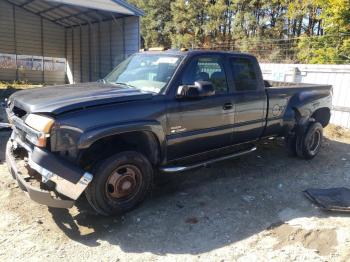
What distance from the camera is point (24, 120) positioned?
3697mm

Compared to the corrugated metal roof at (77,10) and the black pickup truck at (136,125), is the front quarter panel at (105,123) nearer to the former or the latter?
the black pickup truck at (136,125)

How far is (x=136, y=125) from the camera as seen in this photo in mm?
3787

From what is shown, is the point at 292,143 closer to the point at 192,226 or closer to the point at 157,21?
the point at 192,226

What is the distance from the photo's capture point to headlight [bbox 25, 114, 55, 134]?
3.33 meters

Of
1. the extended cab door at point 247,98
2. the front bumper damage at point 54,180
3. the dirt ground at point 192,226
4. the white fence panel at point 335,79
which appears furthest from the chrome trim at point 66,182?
the white fence panel at point 335,79

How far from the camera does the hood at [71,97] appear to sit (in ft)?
11.5

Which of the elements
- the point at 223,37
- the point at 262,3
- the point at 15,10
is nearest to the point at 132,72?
the point at 15,10

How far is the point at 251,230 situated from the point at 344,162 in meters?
3.59

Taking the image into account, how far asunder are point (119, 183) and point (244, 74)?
103 inches

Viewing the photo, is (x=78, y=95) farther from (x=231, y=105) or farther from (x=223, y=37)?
(x=223, y=37)

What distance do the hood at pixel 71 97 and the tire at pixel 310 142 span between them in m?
3.51

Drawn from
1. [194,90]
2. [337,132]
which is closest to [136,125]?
[194,90]

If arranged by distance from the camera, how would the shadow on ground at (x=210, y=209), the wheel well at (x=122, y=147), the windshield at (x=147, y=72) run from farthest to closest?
the windshield at (x=147, y=72) → the wheel well at (x=122, y=147) → the shadow on ground at (x=210, y=209)

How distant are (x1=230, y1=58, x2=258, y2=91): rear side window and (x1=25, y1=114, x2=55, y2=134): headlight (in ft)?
9.10
